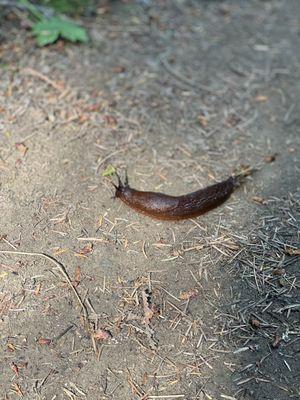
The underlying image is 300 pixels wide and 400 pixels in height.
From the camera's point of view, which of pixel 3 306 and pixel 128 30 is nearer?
pixel 3 306

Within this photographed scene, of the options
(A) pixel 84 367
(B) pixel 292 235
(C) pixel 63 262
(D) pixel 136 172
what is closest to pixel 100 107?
(D) pixel 136 172

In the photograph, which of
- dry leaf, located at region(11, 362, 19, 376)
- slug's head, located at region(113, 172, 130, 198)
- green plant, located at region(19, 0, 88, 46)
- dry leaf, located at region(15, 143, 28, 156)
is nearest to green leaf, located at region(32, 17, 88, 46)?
green plant, located at region(19, 0, 88, 46)

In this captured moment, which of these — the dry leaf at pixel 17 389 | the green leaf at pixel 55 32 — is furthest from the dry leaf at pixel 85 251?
the green leaf at pixel 55 32

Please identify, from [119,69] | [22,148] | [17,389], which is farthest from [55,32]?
[17,389]

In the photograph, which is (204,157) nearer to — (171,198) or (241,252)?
(171,198)

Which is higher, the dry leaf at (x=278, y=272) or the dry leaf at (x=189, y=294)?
the dry leaf at (x=278, y=272)

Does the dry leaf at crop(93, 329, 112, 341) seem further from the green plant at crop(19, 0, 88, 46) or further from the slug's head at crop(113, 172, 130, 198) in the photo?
the green plant at crop(19, 0, 88, 46)

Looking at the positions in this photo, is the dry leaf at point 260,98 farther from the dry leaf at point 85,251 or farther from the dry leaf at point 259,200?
the dry leaf at point 85,251

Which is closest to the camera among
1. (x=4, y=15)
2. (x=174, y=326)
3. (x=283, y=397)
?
(x=283, y=397)
